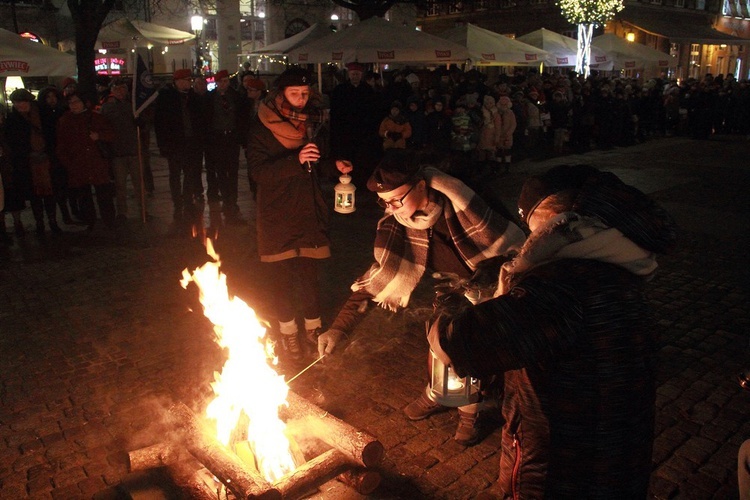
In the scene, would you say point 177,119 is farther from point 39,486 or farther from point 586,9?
point 586,9

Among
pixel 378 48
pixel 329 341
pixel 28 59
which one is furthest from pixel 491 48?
pixel 329 341

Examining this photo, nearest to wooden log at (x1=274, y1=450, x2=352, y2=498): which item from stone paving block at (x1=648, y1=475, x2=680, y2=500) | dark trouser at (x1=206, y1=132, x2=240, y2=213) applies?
stone paving block at (x1=648, y1=475, x2=680, y2=500)

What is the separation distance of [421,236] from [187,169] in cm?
659

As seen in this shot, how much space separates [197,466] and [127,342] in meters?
2.35

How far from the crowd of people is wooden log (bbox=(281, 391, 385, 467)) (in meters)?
0.36

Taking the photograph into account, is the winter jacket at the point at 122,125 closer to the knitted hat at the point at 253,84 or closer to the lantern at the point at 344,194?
the knitted hat at the point at 253,84

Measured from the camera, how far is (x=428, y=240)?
155 inches

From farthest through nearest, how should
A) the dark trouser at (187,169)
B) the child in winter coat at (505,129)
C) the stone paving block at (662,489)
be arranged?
the child in winter coat at (505,129) → the dark trouser at (187,169) → the stone paving block at (662,489)

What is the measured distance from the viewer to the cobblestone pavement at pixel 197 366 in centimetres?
391

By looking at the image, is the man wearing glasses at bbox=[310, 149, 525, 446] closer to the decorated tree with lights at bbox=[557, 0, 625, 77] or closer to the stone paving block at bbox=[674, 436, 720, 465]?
the stone paving block at bbox=[674, 436, 720, 465]

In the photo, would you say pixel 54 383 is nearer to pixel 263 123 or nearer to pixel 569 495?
pixel 263 123

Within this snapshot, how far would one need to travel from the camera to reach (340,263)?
7949 mm

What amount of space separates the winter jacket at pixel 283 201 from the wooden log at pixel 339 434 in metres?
1.57

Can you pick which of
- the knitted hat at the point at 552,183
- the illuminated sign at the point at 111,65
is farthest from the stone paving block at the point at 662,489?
the illuminated sign at the point at 111,65
